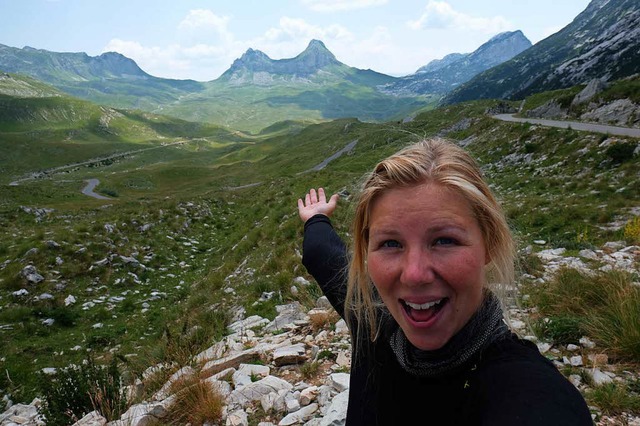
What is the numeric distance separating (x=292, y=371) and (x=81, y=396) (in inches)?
121

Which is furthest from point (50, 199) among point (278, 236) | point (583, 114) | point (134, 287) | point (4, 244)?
point (583, 114)

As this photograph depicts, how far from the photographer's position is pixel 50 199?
4800 centimetres

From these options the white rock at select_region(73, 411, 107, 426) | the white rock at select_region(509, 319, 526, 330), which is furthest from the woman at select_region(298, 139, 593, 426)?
the white rock at select_region(73, 411, 107, 426)

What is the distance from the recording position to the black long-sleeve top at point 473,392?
164 centimetres

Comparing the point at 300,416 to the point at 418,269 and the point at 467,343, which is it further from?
the point at 418,269

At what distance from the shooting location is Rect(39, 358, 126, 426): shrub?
504 cm

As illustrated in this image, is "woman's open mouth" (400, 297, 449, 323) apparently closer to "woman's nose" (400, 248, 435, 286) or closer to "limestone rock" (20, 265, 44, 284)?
"woman's nose" (400, 248, 435, 286)

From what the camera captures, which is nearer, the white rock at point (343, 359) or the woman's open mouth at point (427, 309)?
the woman's open mouth at point (427, 309)

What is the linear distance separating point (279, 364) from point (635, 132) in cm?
2826

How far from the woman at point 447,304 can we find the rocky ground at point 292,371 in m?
1.09

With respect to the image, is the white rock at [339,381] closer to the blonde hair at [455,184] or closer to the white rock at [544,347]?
the blonde hair at [455,184]

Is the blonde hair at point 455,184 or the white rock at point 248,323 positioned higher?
the blonde hair at point 455,184

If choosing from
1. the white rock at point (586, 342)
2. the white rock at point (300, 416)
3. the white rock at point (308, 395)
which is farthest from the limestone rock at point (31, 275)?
the white rock at point (586, 342)

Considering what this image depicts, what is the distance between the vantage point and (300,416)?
451 centimetres
